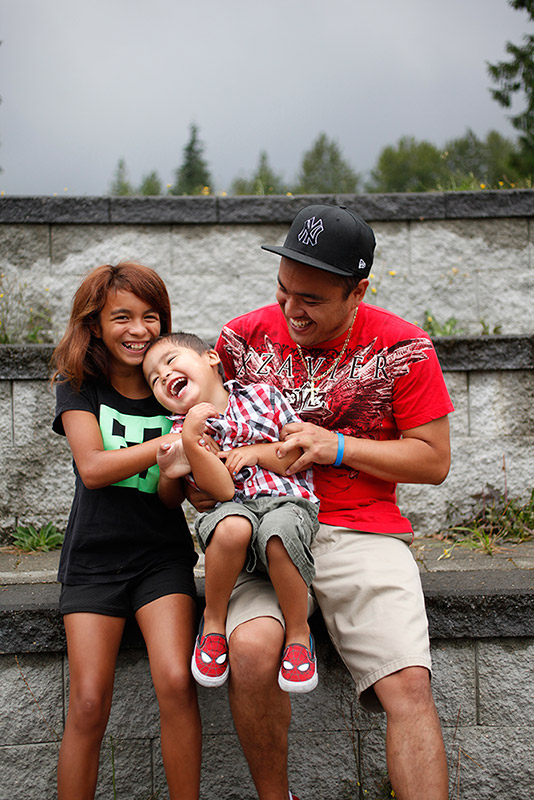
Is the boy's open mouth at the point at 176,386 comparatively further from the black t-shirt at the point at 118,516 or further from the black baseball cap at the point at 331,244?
the black baseball cap at the point at 331,244

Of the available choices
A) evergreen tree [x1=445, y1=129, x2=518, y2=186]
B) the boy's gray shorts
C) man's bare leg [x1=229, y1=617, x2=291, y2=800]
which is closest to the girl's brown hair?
the boy's gray shorts

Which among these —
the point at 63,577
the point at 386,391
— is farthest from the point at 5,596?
the point at 386,391

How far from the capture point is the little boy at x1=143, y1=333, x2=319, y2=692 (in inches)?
76.4

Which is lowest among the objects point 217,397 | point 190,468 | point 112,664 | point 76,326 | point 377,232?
point 112,664

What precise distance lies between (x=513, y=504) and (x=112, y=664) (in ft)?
7.68

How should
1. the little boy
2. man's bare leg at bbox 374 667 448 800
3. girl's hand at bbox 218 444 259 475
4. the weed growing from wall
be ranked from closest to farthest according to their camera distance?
man's bare leg at bbox 374 667 448 800 < the little boy < girl's hand at bbox 218 444 259 475 < the weed growing from wall

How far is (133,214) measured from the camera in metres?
4.64

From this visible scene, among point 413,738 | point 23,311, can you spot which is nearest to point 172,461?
point 413,738

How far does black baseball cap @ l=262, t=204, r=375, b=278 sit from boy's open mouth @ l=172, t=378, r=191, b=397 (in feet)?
1.61

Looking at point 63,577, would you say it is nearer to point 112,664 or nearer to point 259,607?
point 112,664

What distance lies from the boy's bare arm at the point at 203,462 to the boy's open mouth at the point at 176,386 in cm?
16

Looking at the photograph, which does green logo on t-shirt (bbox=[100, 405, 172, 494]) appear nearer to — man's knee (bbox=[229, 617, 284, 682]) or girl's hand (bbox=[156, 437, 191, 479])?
girl's hand (bbox=[156, 437, 191, 479])

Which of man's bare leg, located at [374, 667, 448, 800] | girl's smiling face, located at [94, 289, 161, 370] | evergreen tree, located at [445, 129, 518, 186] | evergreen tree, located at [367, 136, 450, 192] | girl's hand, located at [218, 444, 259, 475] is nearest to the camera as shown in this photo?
man's bare leg, located at [374, 667, 448, 800]

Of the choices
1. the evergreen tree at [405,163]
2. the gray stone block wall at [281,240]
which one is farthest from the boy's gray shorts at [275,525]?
the evergreen tree at [405,163]
